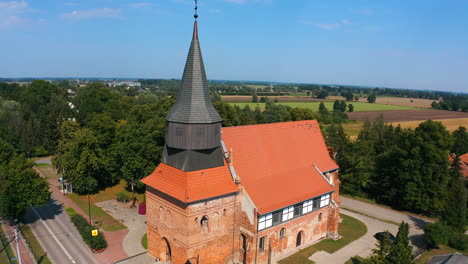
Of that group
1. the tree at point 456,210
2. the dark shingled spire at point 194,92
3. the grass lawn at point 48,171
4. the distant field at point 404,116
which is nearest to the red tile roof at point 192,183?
the dark shingled spire at point 194,92

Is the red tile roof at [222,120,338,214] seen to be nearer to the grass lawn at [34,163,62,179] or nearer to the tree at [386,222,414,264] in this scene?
the tree at [386,222,414,264]

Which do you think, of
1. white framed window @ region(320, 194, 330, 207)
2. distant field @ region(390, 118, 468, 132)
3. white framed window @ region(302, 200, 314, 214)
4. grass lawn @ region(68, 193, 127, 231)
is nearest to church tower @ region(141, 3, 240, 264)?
white framed window @ region(302, 200, 314, 214)

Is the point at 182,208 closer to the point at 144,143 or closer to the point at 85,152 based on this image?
the point at 144,143

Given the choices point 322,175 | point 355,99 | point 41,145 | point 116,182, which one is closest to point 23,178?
point 116,182

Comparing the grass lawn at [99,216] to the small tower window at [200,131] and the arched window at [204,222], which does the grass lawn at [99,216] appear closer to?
the arched window at [204,222]

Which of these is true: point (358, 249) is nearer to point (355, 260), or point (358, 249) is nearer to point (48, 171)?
point (355, 260)

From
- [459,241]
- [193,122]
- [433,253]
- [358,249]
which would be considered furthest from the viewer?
[459,241]

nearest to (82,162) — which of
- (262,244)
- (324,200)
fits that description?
(262,244)
